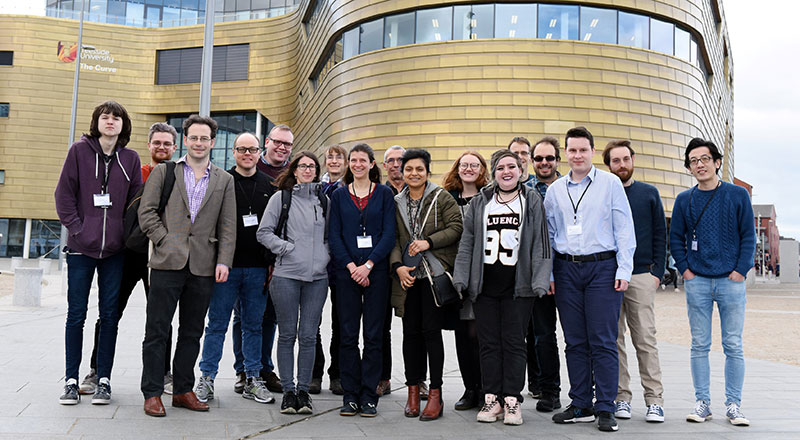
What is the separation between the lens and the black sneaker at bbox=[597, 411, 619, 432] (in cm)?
430

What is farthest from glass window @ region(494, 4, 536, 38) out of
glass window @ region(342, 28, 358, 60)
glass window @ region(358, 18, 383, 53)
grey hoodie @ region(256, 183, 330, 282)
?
grey hoodie @ region(256, 183, 330, 282)

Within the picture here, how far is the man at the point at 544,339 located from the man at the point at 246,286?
2302 millimetres

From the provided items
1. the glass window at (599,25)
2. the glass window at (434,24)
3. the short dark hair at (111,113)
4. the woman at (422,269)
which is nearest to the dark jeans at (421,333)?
the woman at (422,269)

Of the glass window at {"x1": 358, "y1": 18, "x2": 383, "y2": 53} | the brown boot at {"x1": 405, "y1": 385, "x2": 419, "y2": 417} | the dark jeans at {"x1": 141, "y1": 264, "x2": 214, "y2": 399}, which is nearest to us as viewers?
the dark jeans at {"x1": 141, "y1": 264, "x2": 214, "y2": 399}

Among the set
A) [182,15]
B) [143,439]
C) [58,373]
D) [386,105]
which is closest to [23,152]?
[182,15]

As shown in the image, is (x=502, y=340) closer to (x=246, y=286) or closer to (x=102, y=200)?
(x=246, y=286)

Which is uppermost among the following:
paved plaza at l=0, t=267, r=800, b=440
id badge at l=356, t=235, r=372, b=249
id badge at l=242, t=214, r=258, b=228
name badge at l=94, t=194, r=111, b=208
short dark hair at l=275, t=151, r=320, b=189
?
short dark hair at l=275, t=151, r=320, b=189

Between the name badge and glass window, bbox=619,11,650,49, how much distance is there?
20.7 metres

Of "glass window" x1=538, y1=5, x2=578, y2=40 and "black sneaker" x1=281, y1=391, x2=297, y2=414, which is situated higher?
"glass window" x1=538, y1=5, x2=578, y2=40

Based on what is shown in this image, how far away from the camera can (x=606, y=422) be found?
4.32 metres

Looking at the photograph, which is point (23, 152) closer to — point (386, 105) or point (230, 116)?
point (230, 116)

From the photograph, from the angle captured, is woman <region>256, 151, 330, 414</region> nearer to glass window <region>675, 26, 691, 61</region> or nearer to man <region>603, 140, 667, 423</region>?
man <region>603, 140, 667, 423</region>

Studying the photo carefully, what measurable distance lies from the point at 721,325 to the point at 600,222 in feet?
4.38

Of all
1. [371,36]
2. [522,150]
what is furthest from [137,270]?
[371,36]
